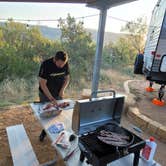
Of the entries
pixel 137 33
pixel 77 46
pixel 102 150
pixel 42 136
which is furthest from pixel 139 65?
pixel 102 150

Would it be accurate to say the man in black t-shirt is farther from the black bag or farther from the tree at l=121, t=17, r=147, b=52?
the tree at l=121, t=17, r=147, b=52

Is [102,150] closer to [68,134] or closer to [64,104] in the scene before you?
[68,134]

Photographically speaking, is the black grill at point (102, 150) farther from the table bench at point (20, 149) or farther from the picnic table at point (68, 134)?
the table bench at point (20, 149)

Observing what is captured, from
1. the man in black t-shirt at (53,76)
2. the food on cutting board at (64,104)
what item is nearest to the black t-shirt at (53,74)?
the man in black t-shirt at (53,76)

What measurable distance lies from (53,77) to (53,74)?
6 centimetres

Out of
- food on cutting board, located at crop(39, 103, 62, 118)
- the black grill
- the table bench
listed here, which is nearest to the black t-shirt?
food on cutting board, located at crop(39, 103, 62, 118)

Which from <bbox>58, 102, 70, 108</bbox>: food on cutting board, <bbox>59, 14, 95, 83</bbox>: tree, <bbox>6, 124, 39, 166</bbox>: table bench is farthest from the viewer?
<bbox>59, 14, 95, 83</bbox>: tree

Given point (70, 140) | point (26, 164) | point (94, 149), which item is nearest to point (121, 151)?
point (94, 149)

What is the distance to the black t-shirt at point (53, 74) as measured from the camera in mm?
2277

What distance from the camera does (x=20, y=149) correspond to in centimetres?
190

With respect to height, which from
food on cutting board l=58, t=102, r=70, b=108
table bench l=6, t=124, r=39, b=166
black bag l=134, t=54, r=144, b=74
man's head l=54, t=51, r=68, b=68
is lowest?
table bench l=6, t=124, r=39, b=166

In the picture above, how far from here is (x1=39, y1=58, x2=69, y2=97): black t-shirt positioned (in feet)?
7.47

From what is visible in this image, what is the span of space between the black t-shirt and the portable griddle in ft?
3.46

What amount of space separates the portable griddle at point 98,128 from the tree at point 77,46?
3245 mm
